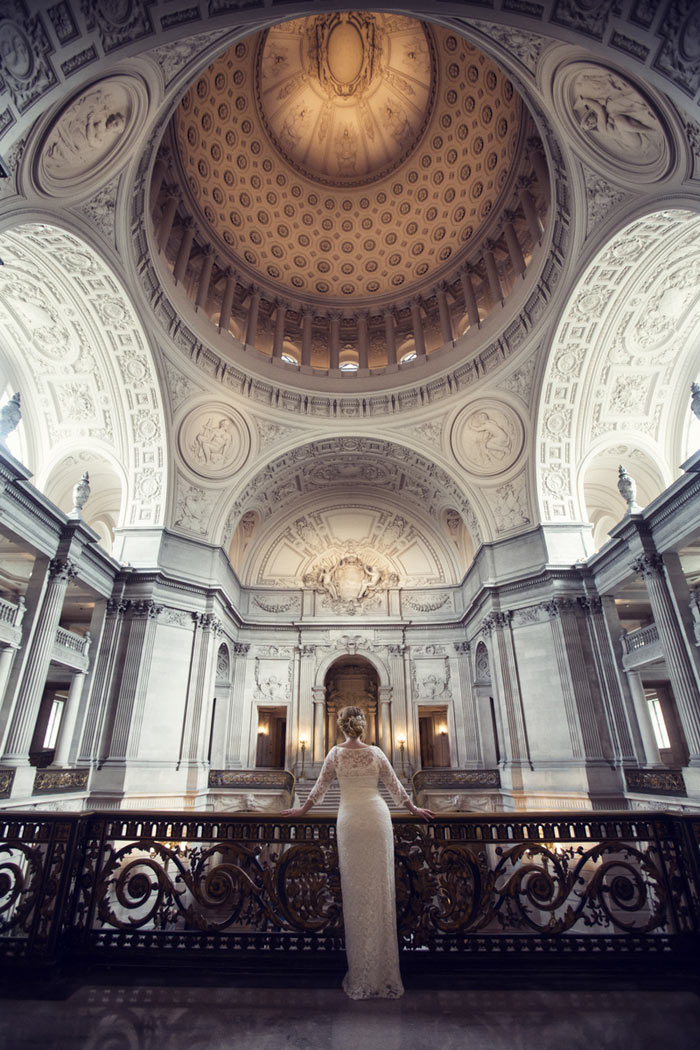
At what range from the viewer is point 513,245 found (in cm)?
1836

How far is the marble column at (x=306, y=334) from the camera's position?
70.6ft

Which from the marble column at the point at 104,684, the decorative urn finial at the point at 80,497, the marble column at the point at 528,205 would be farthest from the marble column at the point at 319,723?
the marble column at the point at 528,205

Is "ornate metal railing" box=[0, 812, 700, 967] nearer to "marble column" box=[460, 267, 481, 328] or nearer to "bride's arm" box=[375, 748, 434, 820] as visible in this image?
"bride's arm" box=[375, 748, 434, 820]

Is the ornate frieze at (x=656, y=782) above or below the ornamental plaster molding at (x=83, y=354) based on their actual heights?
below

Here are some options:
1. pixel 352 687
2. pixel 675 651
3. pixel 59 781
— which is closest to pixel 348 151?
pixel 675 651

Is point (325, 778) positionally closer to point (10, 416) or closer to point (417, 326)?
point (10, 416)

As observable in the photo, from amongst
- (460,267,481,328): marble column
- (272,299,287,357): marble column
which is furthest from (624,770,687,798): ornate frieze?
(272,299,287,357): marble column

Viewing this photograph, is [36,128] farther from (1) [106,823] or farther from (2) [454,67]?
(2) [454,67]

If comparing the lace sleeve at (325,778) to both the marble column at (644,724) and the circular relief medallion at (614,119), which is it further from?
the marble column at (644,724)

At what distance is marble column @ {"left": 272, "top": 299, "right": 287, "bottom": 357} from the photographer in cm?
2111

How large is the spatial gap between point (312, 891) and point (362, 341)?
20.8 metres

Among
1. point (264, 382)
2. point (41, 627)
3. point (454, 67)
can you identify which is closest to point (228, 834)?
point (41, 627)

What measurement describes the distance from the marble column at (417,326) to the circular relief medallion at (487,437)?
353 cm

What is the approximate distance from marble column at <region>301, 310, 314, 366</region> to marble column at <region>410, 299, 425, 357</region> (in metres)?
4.41
